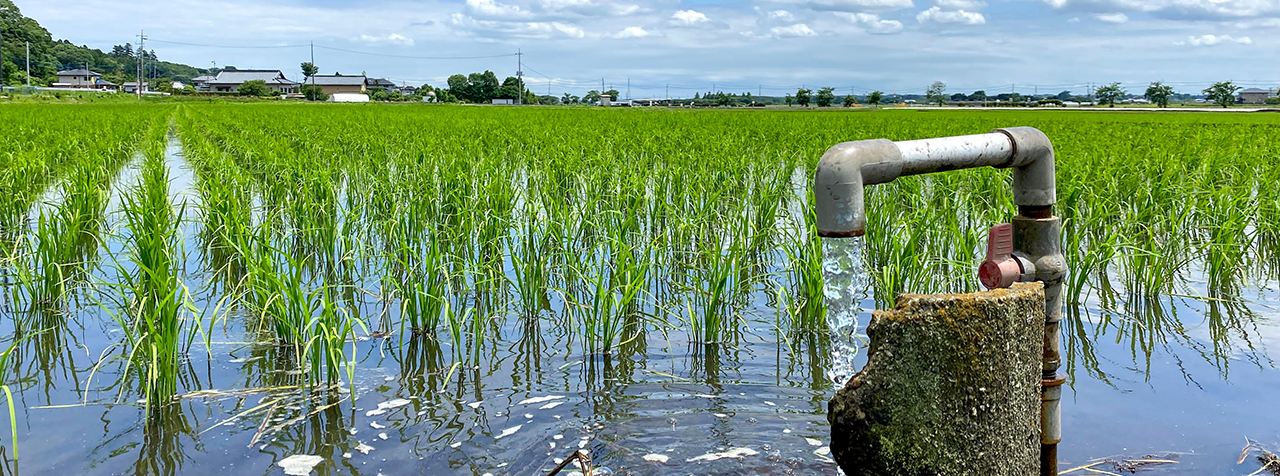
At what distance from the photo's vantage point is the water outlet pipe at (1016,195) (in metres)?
1.72

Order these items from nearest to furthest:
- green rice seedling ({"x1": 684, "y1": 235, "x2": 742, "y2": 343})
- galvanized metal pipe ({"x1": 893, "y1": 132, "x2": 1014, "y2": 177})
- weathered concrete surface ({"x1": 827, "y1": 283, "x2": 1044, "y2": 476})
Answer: weathered concrete surface ({"x1": 827, "y1": 283, "x2": 1044, "y2": 476}) → galvanized metal pipe ({"x1": 893, "y1": 132, "x2": 1014, "y2": 177}) → green rice seedling ({"x1": 684, "y1": 235, "x2": 742, "y2": 343})

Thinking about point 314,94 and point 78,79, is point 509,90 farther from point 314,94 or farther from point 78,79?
point 78,79

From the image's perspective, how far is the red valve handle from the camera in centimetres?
195

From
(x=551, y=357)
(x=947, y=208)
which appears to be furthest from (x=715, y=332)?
(x=947, y=208)

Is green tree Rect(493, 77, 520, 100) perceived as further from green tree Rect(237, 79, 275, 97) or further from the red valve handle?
the red valve handle

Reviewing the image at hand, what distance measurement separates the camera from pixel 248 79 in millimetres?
83000

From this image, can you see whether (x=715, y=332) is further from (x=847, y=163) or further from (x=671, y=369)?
(x=847, y=163)

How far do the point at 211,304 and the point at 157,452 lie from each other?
188 centimetres

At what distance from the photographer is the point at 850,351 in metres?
2.21

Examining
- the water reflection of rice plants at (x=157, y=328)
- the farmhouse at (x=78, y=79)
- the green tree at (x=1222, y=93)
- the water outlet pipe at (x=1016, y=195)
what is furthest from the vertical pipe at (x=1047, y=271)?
the farmhouse at (x=78, y=79)

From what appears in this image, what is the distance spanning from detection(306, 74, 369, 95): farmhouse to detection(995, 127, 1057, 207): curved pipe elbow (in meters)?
85.9

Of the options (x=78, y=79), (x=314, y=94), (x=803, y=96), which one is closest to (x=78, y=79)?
(x=78, y=79)

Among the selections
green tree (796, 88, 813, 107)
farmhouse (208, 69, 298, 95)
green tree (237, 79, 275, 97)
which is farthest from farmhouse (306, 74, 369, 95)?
green tree (796, 88, 813, 107)

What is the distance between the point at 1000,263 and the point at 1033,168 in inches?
9.9
